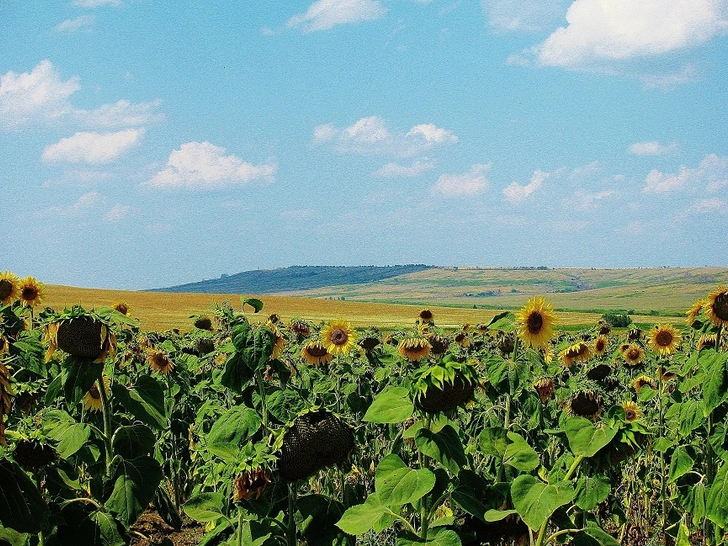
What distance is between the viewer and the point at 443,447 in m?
2.79

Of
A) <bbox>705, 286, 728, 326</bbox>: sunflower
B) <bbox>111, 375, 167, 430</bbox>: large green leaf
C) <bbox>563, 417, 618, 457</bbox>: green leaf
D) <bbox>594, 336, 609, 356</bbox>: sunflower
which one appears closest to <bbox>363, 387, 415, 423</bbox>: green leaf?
<bbox>563, 417, 618, 457</bbox>: green leaf

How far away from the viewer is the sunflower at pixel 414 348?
6.79 metres

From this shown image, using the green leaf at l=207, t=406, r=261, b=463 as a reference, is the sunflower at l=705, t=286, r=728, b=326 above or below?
above

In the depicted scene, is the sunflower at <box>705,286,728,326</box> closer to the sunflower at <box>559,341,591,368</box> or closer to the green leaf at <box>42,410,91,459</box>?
the sunflower at <box>559,341,591,368</box>

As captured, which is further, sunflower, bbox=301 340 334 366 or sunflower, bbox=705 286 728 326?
sunflower, bbox=301 340 334 366

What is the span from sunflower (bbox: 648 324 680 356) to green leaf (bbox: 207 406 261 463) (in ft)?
30.9

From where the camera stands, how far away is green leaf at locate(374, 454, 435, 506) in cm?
270

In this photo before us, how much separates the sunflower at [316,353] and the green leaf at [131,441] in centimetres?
534

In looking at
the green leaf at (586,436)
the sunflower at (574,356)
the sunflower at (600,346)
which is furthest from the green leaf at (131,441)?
the sunflower at (600,346)

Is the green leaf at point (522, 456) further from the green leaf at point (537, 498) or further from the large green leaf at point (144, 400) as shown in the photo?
the large green leaf at point (144, 400)

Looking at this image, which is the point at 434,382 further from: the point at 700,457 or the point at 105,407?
the point at 700,457

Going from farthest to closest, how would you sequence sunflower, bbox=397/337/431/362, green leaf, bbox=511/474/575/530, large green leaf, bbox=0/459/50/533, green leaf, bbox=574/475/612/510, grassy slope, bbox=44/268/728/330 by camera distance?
grassy slope, bbox=44/268/728/330
sunflower, bbox=397/337/431/362
green leaf, bbox=574/475/612/510
green leaf, bbox=511/474/575/530
large green leaf, bbox=0/459/50/533

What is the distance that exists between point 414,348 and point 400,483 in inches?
162

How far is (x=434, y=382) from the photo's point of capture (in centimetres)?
264
